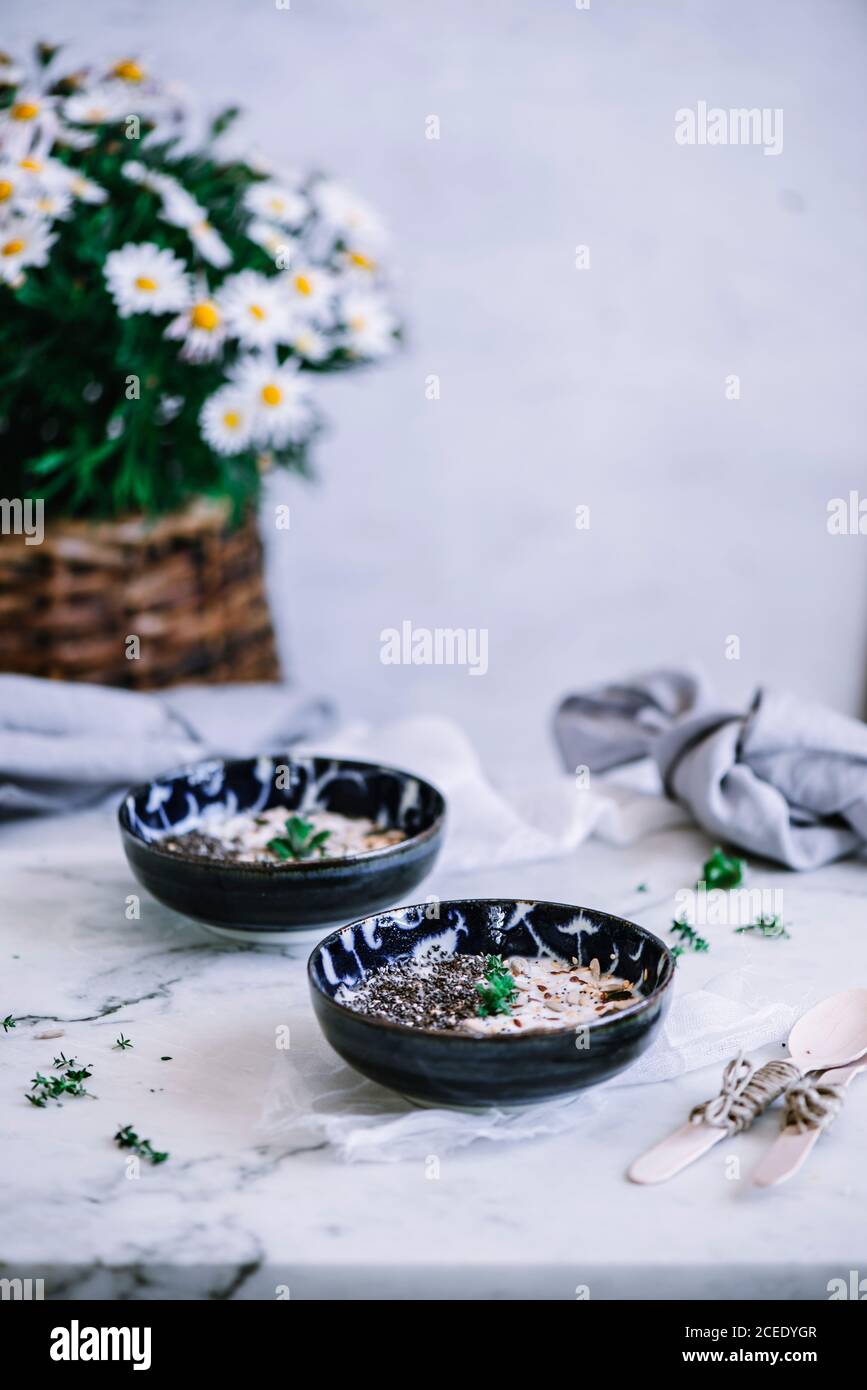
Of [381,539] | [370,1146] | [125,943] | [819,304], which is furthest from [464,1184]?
[819,304]

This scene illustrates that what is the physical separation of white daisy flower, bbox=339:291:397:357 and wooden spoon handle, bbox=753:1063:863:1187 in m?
1.02

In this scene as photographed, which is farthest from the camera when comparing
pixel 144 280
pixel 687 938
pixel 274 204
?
pixel 274 204

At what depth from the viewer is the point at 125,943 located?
1.10m

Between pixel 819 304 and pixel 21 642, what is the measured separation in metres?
1.56

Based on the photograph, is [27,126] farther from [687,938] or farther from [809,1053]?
[809,1053]

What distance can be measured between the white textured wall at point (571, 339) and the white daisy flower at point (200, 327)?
3.22 feet

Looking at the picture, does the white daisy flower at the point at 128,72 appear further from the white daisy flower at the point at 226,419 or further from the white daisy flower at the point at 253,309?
the white daisy flower at the point at 226,419

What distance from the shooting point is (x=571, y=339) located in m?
2.37

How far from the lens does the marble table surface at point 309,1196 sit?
682mm

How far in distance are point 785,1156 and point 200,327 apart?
3.25ft

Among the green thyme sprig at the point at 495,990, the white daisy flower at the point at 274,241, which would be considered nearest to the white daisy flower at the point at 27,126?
the white daisy flower at the point at 274,241

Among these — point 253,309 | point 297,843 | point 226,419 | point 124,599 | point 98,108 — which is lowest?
point 297,843

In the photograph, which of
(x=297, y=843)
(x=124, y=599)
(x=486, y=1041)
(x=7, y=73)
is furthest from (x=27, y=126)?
(x=486, y=1041)
